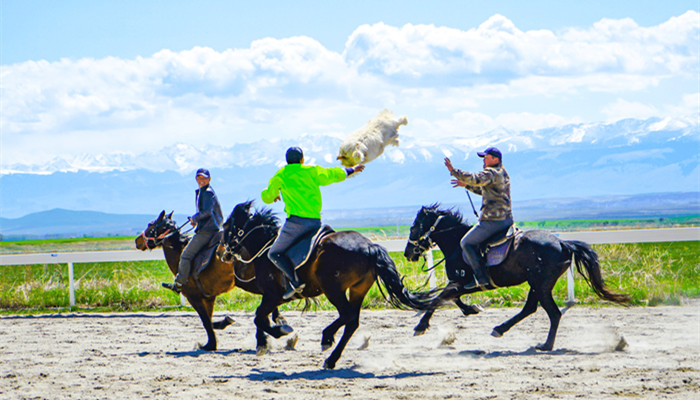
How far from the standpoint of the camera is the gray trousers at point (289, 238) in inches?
355

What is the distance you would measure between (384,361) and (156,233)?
405 centimetres

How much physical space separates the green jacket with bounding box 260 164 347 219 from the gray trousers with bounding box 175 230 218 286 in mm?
1850

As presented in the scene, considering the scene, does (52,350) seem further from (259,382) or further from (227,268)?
(259,382)

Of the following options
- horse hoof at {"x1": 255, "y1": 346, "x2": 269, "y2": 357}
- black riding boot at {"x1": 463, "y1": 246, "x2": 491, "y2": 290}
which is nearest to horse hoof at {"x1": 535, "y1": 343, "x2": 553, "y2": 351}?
black riding boot at {"x1": 463, "y1": 246, "x2": 491, "y2": 290}

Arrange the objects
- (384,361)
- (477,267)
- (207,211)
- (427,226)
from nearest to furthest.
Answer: (384,361) → (477,267) → (207,211) → (427,226)

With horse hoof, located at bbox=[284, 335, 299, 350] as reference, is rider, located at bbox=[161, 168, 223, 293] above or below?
above

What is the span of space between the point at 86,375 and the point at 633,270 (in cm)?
1179

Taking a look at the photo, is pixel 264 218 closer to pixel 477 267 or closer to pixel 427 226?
pixel 427 226

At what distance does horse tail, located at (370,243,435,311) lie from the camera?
8.84 meters

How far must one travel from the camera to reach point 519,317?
9836 mm

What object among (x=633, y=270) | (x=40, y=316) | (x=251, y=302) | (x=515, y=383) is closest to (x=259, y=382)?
(x=515, y=383)

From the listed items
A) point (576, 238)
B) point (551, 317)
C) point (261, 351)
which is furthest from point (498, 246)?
point (576, 238)

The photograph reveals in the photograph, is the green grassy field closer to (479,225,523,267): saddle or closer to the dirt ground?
the dirt ground

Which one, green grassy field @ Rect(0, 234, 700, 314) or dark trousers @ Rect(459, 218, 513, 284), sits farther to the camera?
green grassy field @ Rect(0, 234, 700, 314)
